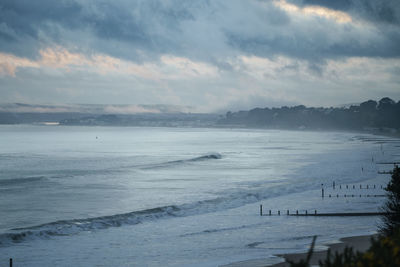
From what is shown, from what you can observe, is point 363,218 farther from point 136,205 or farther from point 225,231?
point 136,205

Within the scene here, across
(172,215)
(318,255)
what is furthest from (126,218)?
(318,255)

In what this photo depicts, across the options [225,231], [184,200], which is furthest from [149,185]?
[225,231]

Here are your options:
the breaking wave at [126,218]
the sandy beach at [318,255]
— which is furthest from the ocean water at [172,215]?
the sandy beach at [318,255]

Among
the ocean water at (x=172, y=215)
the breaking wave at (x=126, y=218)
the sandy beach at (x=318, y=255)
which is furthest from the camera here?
the breaking wave at (x=126, y=218)

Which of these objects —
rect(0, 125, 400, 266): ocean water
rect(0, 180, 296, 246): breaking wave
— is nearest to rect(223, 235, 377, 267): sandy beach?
rect(0, 125, 400, 266): ocean water

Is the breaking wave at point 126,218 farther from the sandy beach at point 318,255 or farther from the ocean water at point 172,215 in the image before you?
the sandy beach at point 318,255

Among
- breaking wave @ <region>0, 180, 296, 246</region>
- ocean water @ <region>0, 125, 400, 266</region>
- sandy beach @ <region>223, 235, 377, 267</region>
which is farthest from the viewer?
breaking wave @ <region>0, 180, 296, 246</region>

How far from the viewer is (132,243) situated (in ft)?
85.1

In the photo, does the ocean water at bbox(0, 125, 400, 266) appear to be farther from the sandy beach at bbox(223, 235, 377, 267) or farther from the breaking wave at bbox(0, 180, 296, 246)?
the sandy beach at bbox(223, 235, 377, 267)

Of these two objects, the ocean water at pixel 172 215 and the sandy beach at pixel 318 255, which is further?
the ocean water at pixel 172 215

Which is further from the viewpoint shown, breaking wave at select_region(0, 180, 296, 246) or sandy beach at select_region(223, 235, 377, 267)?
breaking wave at select_region(0, 180, 296, 246)

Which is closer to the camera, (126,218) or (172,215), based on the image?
(126,218)

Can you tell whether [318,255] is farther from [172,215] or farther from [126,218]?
[126,218]

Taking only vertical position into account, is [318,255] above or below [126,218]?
above
